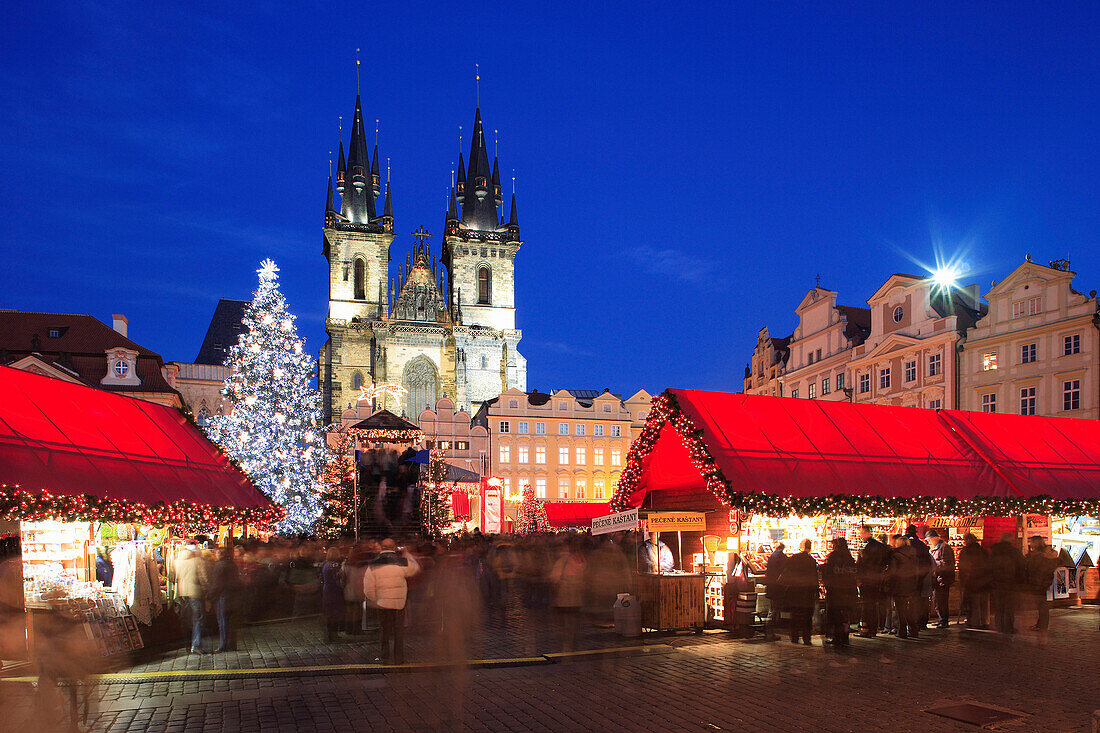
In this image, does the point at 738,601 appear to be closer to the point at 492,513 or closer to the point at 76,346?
the point at 492,513

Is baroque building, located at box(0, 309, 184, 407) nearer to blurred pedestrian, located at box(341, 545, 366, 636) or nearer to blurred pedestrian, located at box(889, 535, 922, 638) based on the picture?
blurred pedestrian, located at box(341, 545, 366, 636)

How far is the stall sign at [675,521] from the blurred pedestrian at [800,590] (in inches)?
64.0

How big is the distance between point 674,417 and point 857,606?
12.6 ft

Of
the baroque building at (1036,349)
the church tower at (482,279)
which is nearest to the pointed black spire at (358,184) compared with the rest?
the church tower at (482,279)

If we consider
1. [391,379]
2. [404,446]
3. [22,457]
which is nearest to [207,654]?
[22,457]

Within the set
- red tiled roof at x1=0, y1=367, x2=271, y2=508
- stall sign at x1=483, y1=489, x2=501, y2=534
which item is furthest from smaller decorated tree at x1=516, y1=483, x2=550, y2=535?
red tiled roof at x1=0, y1=367, x2=271, y2=508

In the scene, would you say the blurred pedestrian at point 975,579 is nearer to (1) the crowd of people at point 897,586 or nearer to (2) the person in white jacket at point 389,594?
(1) the crowd of people at point 897,586

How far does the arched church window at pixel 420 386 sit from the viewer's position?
6309cm

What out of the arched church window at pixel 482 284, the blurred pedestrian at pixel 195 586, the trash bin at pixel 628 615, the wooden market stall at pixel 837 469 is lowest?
the trash bin at pixel 628 615

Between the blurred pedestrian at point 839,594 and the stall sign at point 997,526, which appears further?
the stall sign at point 997,526

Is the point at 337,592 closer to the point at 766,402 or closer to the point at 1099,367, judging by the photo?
the point at 766,402

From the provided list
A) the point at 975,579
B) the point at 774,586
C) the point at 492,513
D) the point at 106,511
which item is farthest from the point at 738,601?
the point at 492,513

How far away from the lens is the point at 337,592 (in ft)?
39.7

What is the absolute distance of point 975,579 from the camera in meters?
12.1
